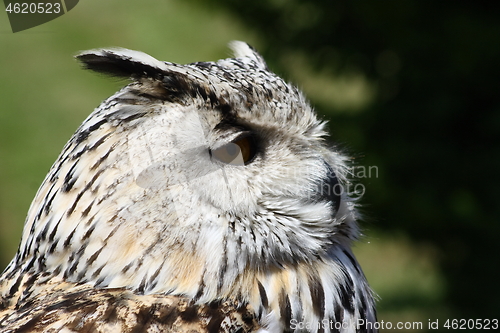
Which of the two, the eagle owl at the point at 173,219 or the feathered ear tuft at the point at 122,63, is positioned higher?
the feathered ear tuft at the point at 122,63

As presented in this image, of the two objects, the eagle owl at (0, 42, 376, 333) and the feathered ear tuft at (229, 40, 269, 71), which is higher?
the feathered ear tuft at (229, 40, 269, 71)

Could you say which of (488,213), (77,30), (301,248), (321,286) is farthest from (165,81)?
(77,30)

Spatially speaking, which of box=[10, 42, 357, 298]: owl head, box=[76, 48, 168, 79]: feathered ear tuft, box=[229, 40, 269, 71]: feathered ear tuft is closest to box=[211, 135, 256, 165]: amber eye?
box=[10, 42, 357, 298]: owl head

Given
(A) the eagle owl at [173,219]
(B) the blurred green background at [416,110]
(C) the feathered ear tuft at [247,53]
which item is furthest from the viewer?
(B) the blurred green background at [416,110]

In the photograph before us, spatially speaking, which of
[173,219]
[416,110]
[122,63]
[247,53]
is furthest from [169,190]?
[416,110]

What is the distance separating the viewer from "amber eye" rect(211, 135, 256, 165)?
1.38 metres

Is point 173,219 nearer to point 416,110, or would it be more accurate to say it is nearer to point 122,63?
point 122,63

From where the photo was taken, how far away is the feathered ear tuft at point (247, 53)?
5.94 ft

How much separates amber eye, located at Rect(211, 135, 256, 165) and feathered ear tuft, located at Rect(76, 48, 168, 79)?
0.26m

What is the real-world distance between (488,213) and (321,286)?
2.22 meters

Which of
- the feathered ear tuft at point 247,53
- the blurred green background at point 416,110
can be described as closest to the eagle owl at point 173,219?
the feathered ear tuft at point 247,53

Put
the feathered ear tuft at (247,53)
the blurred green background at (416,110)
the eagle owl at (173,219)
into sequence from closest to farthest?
the eagle owl at (173,219), the feathered ear tuft at (247,53), the blurred green background at (416,110)

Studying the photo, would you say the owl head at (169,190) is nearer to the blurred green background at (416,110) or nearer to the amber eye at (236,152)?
the amber eye at (236,152)

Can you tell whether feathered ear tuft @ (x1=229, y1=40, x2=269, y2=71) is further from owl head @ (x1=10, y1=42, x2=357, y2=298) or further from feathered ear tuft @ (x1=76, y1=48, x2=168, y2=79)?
feathered ear tuft @ (x1=76, y1=48, x2=168, y2=79)
